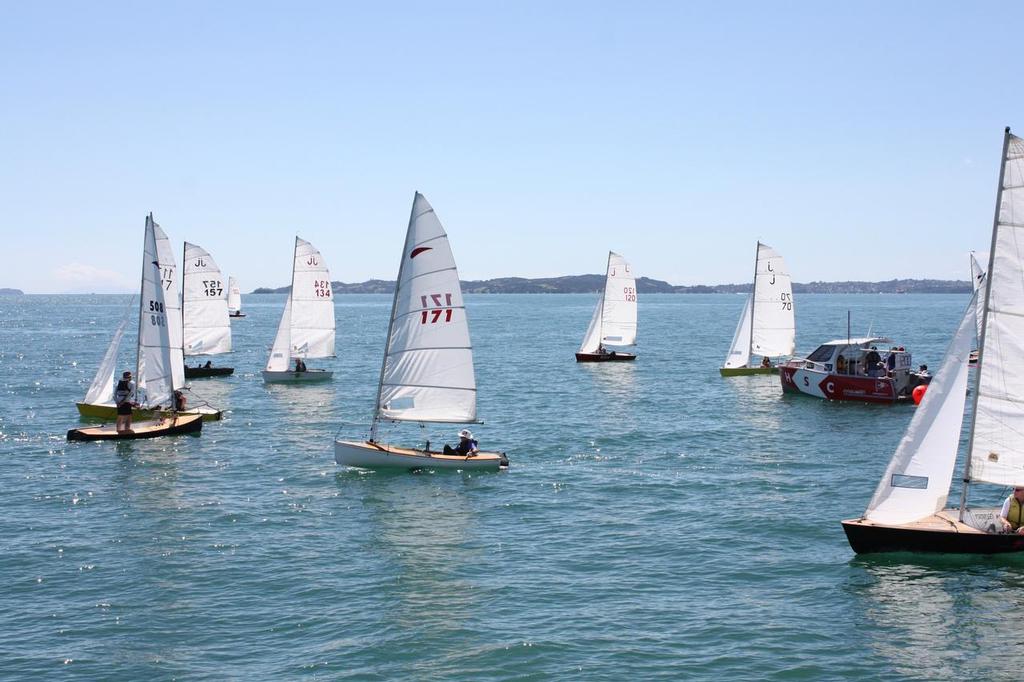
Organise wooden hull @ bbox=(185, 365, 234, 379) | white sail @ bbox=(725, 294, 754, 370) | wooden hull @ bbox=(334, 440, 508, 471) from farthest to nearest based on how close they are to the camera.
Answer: white sail @ bbox=(725, 294, 754, 370), wooden hull @ bbox=(185, 365, 234, 379), wooden hull @ bbox=(334, 440, 508, 471)

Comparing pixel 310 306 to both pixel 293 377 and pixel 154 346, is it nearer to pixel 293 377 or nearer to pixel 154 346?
pixel 293 377

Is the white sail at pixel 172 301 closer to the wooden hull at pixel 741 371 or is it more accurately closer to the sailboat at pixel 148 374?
the sailboat at pixel 148 374

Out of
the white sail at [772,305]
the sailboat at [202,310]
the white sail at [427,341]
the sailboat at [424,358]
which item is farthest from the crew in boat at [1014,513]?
the sailboat at [202,310]

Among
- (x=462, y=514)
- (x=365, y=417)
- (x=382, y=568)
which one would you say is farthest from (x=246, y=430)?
(x=382, y=568)

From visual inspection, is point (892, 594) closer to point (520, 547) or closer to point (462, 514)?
point (520, 547)

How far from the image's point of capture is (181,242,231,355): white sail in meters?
76.6

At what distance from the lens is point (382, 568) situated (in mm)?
28734

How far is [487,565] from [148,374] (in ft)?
95.5

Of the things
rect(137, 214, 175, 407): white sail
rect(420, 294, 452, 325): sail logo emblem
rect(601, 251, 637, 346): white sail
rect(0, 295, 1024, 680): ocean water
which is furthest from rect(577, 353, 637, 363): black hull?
rect(420, 294, 452, 325): sail logo emblem

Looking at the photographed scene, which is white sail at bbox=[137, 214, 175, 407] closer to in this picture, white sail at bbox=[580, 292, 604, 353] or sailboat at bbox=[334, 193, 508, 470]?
sailboat at bbox=[334, 193, 508, 470]

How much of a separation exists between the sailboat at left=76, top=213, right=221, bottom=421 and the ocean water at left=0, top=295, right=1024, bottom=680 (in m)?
2.52

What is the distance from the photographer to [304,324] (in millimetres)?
74375

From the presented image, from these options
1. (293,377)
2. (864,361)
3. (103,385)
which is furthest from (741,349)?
(103,385)

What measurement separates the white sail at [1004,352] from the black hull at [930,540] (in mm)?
1717
